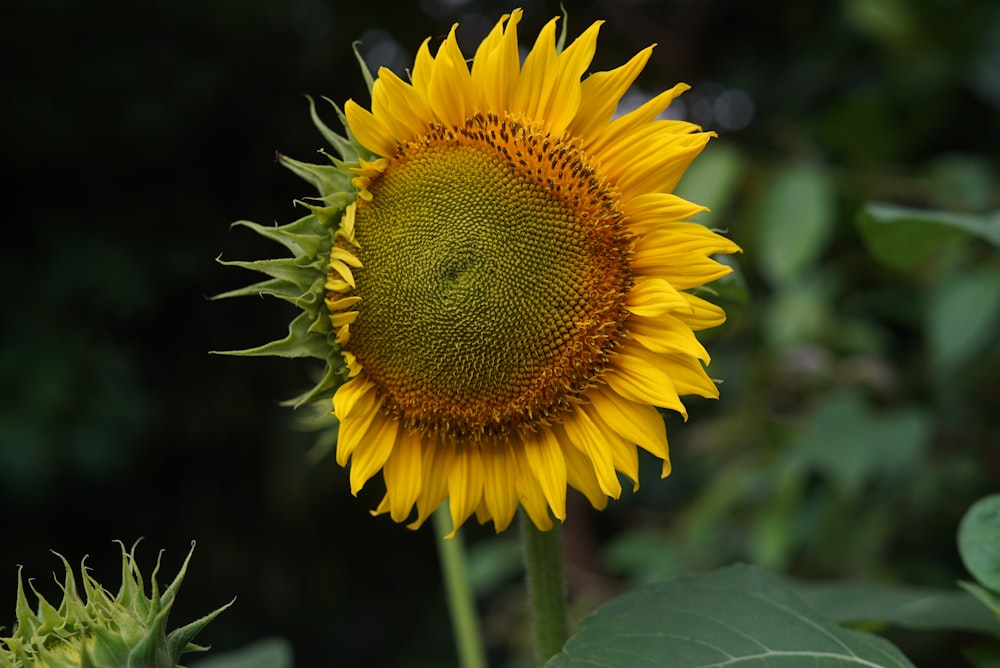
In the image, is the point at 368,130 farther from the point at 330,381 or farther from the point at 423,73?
the point at 330,381

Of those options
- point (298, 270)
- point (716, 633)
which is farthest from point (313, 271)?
point (716, 633)

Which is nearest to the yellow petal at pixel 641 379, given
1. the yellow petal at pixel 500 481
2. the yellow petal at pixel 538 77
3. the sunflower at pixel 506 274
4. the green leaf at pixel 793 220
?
the sunflower at pixel 506 274

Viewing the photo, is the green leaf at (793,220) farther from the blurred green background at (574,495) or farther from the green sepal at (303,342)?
the green sepal at (303,342)

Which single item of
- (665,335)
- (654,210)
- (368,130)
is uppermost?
(368,130)

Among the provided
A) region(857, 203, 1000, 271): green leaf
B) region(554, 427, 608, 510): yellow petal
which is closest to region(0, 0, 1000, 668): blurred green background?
region(857, 203, 1000, 271): green leaf

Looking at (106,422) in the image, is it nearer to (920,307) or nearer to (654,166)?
(920,307)

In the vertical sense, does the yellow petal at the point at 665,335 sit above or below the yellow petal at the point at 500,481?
above
